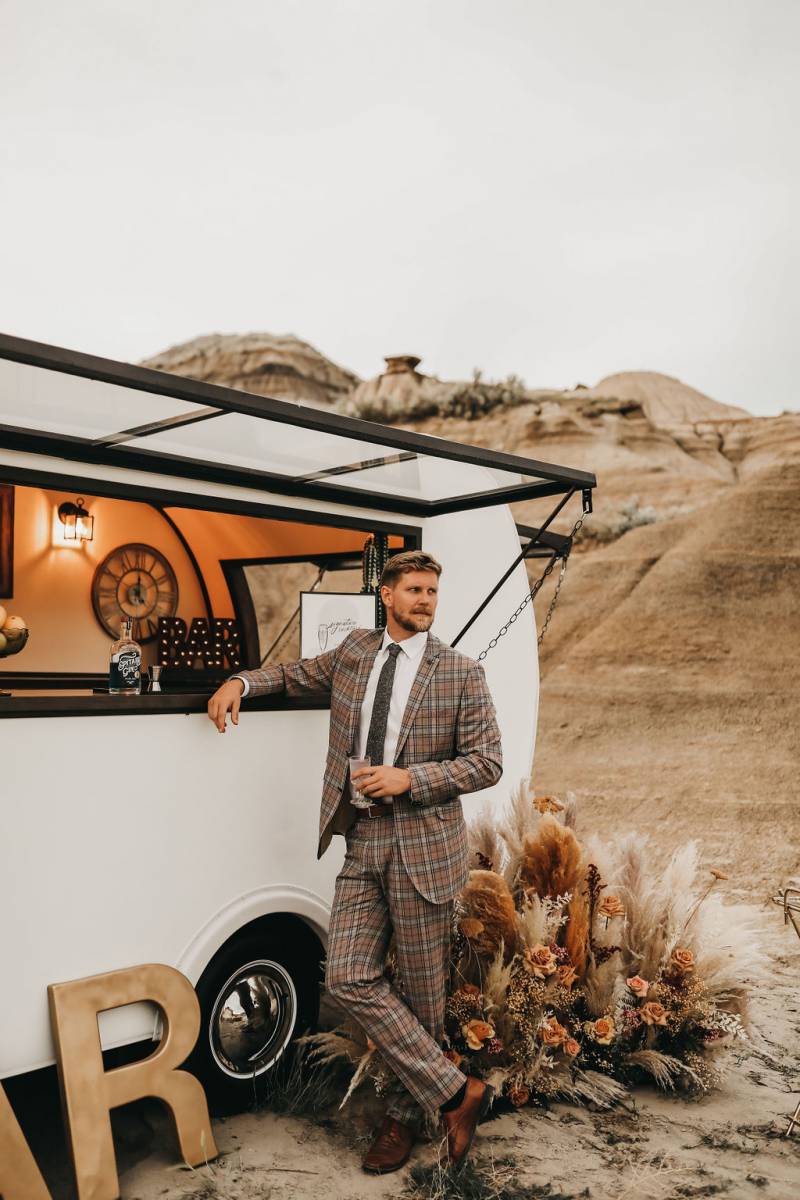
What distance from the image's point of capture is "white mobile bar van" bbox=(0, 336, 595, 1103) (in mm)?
3400

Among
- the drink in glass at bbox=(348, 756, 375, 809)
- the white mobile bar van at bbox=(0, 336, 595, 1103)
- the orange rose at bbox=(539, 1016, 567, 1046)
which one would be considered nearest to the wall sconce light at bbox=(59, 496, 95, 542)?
the white mobile bar van at bbox=(0, 336, 595, 1103)

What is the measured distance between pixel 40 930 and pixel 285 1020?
136cm

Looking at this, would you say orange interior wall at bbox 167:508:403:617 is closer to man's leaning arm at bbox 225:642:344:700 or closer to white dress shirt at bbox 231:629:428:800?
man's leaning arm at bbox 225:642:344:700

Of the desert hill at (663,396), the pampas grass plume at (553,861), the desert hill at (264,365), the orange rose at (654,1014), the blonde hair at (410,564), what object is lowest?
the orange rose at (654,1014)

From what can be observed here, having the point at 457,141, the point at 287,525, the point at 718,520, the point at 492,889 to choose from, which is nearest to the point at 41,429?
the point at 492,889

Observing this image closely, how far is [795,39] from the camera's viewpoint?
18.1 metres

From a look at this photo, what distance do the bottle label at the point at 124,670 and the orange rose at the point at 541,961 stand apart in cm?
204

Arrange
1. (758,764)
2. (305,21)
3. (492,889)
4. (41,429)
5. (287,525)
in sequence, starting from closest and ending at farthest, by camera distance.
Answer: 1. (41,429)
2. (492,889)
3. (287,525)
4. (758,764)
5. (305,21)

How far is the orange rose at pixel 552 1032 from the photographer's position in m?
4.11

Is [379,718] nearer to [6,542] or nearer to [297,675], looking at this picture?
[297,675]

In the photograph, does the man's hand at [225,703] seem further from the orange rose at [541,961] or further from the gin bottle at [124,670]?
the orange rose at [541,961]

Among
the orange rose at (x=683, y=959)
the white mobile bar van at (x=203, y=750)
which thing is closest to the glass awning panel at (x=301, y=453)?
the white mobile bar van at (x=203, y=750)

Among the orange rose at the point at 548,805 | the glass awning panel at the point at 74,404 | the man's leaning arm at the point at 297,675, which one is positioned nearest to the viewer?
the glass awning panel at the point at 74,404

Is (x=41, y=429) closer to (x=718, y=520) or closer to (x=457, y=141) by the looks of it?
(x=718, y=520)
